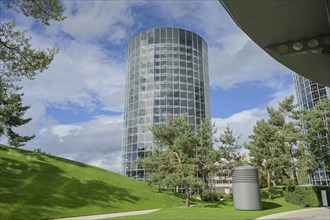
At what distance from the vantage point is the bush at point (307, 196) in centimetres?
2558

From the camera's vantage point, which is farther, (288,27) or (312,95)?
(312,95)

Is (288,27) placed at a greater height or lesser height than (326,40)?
greater

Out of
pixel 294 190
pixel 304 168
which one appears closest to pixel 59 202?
pixel 294 190

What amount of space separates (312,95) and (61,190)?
44.7 m

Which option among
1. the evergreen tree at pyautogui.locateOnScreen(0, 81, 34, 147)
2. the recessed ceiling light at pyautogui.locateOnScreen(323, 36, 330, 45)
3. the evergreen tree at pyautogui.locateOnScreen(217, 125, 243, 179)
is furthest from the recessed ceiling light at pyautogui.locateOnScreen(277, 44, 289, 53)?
the evergreen tree at pyautogui.locateOnScreen(0, 81, 34, 147)

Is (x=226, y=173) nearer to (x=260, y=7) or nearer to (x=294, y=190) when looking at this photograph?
(x=294, y=190)

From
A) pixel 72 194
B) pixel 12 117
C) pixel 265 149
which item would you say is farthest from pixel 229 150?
pixel 12 117

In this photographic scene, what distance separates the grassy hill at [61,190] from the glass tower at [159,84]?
2401cm

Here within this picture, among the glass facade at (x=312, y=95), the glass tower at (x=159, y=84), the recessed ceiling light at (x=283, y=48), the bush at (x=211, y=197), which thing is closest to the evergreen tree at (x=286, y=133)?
the bush at (x=211, y=197)

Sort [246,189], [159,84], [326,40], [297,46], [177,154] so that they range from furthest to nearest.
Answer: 1. [159,84]
2. [177,154]
3. [246,189]
4. [297,46]
5. [326,40]

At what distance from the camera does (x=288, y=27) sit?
19.0 ft

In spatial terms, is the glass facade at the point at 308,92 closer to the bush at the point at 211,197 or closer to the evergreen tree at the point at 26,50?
the bush at the point at 211,197

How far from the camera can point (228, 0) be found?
192 inches

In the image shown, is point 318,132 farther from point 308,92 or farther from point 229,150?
point 308,92
